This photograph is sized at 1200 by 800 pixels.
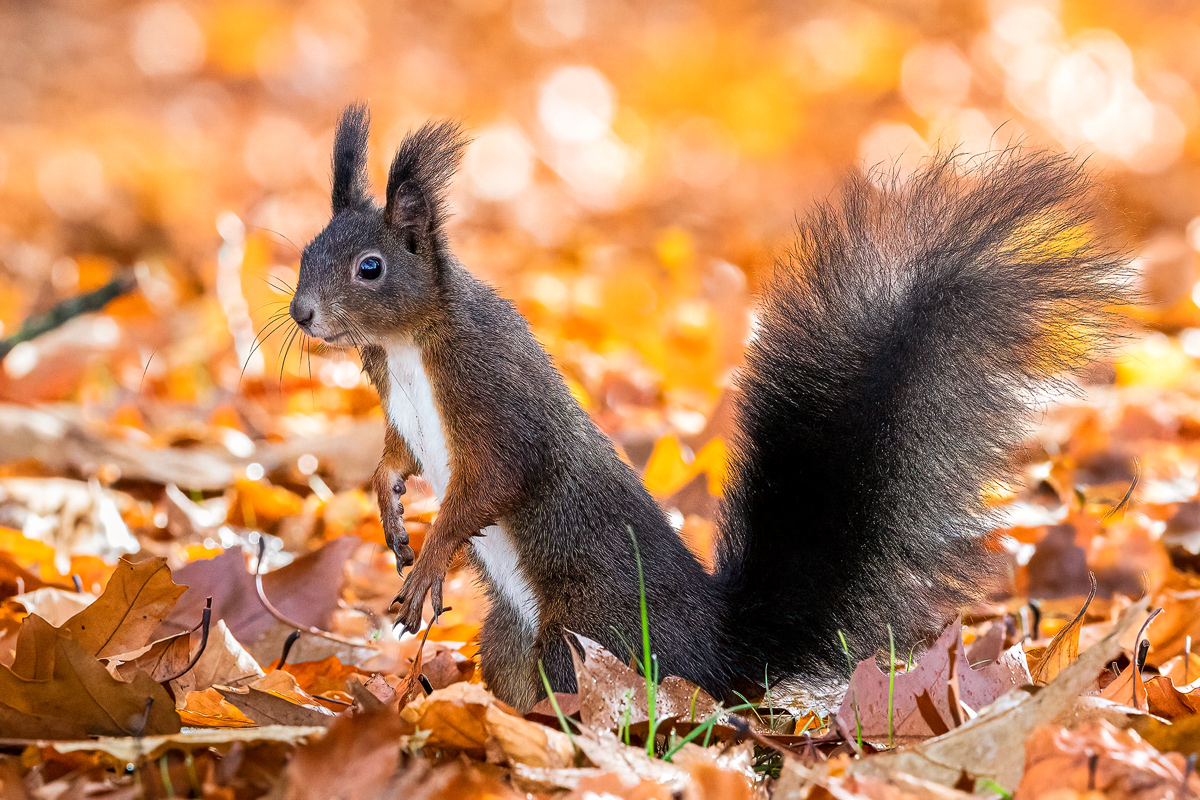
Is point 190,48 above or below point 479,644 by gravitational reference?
above

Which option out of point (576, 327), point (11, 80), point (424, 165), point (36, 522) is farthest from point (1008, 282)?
point (11, 80)

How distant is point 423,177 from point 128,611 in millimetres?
800

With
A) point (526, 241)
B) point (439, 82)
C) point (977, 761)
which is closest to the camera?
point (977, 761)

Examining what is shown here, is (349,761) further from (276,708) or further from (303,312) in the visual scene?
(303,312)

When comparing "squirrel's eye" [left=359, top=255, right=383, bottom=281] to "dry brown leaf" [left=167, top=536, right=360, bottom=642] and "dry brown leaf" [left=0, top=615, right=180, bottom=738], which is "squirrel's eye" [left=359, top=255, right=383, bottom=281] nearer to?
"dry brown leaf" [left=167, top=536, right=360, bottom=642]

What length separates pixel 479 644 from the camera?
2.01 meters

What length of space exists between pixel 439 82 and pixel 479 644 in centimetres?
604

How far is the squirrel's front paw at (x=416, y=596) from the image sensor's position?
1.77m

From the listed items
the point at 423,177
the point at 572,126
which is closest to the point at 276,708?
the point at 423,177

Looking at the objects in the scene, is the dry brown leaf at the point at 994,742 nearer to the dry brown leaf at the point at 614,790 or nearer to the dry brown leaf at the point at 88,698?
the dry brown leaf at the point at 614,790

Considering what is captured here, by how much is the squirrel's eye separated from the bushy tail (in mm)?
629

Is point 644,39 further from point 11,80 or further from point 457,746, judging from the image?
point 457,746

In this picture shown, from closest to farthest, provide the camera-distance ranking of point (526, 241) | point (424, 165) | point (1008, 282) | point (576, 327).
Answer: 1. point (1008, 282)
2. point (424, 165)
3. point (576, 327)
4. point (526, 241)

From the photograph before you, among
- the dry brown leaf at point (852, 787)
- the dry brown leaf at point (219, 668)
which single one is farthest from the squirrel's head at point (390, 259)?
the dry brown leaf at point (852, 787)
